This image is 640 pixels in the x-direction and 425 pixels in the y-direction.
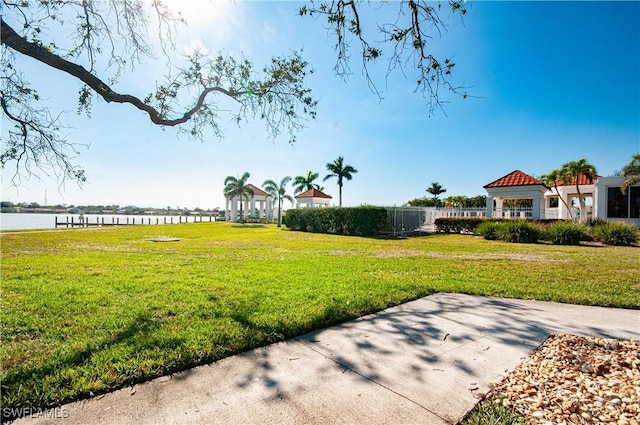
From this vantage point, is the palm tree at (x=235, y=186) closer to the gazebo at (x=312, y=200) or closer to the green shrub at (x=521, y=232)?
the gazebo at (x=312, y=200)

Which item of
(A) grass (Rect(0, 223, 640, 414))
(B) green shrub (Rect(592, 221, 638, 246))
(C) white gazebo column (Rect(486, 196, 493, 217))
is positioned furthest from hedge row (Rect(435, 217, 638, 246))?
(C) white gazebo column (Rect(486, 196, 493, 217))

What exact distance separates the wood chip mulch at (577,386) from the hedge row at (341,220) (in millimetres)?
15776

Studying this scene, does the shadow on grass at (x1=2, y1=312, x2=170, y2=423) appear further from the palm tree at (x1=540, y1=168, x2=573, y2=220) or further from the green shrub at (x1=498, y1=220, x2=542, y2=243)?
the palm tree at (x1=540, y1=168, x2=573, y2=220)

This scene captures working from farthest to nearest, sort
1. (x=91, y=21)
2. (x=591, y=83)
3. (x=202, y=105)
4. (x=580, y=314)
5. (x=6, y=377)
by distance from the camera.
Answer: (x=591, y=83) < (x=202, y=105) < (x=91, y=21) < (x=580, y=314) < (x=6, y=377)

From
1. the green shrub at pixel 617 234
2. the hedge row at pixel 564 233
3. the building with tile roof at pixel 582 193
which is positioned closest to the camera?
the green shrub at pixel 617 234

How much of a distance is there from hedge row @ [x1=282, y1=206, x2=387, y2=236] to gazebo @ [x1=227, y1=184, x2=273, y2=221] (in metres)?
17.4

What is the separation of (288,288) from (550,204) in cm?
4019

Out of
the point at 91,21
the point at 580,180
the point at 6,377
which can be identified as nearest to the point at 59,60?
the point at 91,21

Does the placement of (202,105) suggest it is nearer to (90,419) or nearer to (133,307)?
(133,307)

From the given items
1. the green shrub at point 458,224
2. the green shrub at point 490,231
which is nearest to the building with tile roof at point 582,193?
the green shrub at point 458,224

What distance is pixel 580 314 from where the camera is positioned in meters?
4.14

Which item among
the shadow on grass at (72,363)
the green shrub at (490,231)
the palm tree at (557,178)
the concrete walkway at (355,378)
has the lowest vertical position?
the concrete walkway at (355,378)

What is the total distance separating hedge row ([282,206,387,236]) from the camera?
738 inches

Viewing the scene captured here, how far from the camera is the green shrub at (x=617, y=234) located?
13083mm
